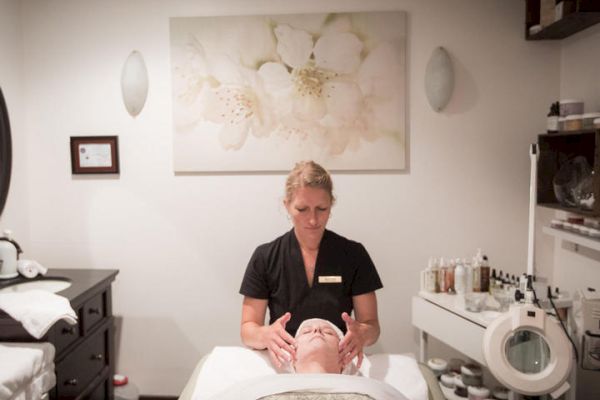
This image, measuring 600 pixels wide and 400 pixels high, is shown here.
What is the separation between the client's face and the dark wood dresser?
3.14 feet

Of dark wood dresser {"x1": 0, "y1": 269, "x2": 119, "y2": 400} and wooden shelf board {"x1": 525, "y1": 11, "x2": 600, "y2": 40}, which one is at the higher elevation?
wooden shelf board {"x1": 525, "y1": 11, "x2": 600, "y2": 40}

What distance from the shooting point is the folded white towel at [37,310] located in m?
1.68

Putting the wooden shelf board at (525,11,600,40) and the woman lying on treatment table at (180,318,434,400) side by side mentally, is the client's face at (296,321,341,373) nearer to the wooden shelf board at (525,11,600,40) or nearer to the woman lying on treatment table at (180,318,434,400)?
the woman lying on treatment table at (180,318,434,400)

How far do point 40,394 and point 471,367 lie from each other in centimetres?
189

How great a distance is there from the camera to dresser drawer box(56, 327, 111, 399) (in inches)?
74.1

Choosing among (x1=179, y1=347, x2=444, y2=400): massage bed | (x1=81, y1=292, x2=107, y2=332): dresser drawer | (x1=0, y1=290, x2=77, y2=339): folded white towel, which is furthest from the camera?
(x1=81, y1=292, x2=107, y2=332): dresser drawer

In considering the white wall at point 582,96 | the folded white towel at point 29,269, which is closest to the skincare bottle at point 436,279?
the white wall at point 582,96

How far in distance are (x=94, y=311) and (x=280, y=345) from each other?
1.06 metres

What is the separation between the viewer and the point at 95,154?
2.53 metres

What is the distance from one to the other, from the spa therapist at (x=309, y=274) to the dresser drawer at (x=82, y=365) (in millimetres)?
765

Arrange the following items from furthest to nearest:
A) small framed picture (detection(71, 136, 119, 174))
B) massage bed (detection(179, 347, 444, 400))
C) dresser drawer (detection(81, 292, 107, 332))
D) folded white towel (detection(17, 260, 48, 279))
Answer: small framed picture (detection(71, 136, 119, 174)) < folded white towel (detection(17, 260, 48, 279)) < dresser drawer (detection(81, 292, 107, 332)) < massage bed (detection(179, 347, 444, 400))

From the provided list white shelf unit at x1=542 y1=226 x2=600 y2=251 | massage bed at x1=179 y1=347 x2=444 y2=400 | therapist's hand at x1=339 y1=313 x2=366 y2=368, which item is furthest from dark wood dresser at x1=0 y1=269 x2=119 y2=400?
white shelf unit at x1=542 y1=226 x2=600 y2=251

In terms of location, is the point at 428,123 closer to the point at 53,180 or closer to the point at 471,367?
the point at 471,367

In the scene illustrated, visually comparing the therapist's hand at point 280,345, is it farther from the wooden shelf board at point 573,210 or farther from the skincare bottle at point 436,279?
the wooden shelf board at point 573,210
